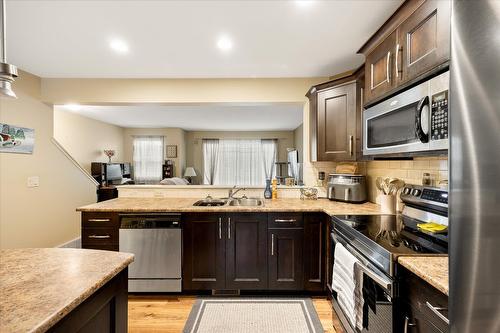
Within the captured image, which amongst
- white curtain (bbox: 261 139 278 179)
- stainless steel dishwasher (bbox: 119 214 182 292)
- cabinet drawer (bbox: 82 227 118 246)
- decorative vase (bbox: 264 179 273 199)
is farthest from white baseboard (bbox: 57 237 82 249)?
white curtain (bbox: 261 139 278 179)

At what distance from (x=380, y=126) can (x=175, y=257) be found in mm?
2102

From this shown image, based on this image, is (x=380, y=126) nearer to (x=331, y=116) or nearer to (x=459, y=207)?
(x=331, y=116)

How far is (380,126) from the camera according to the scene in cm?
182

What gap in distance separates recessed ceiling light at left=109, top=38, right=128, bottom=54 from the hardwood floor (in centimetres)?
234

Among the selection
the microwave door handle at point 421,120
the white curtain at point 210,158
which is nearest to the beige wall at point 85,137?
the white curtain at point 210,158

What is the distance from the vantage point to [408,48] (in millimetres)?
1532

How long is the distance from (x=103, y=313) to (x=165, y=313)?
→ 1.47 metres

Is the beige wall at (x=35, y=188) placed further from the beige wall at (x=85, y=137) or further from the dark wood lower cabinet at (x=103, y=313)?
the dark wood lower cabinet at (x=103, y=313)

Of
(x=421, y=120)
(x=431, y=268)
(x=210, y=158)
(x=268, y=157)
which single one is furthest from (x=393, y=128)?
(x=210, y=158)

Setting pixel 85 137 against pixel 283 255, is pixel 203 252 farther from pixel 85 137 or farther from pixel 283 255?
pixel 85 137

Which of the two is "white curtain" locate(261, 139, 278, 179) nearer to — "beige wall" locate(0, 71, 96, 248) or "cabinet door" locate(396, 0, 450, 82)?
"beige wall" locate(0, 71, 96, 248)

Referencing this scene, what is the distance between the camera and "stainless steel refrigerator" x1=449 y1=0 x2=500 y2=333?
0.57 m

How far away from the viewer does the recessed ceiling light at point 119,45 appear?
2.23m

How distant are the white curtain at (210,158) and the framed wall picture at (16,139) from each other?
211 inches
